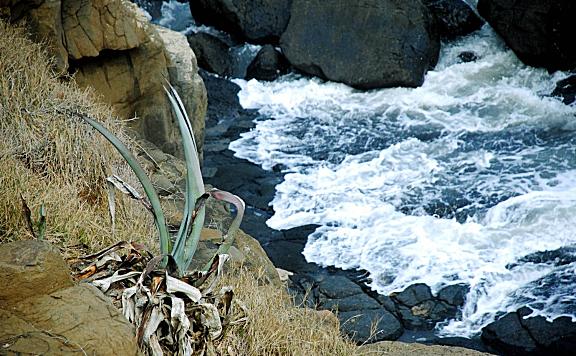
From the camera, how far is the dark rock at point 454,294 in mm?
7000

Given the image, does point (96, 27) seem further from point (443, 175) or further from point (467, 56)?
point (467, 56)

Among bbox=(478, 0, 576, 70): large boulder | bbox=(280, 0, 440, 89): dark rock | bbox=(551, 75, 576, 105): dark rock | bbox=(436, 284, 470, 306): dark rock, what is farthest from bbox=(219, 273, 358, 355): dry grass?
bbox=(478, 0, 576, 70): large boulder

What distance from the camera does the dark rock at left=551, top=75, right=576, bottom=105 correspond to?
10.9 m

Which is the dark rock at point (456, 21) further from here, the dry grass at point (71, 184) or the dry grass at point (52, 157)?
the dry grass at point (71, 184)

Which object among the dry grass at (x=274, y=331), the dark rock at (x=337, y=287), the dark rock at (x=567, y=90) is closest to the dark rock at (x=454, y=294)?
the dark rock at (x=337, y=287)

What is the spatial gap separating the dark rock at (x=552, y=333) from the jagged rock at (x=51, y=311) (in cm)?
417

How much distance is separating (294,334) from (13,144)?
2199 millimetres

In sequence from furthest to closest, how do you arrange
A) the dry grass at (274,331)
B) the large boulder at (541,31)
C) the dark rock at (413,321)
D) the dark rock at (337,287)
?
1. the large boulder at (541,31)
2. the dark rock at (337,287)
3. the dark rock at (413,321)
4. the dry grass at (274,331)

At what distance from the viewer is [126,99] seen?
737 cm

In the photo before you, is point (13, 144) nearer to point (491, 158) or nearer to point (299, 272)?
point (299, 272)

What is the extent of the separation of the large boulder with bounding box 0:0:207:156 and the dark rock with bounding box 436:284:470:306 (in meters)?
2.82

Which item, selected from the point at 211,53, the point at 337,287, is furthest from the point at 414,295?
the point at 211,53

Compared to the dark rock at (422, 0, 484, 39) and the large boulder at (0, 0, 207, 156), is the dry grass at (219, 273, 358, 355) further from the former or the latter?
the dark rock at (422, 0, 484, 39)

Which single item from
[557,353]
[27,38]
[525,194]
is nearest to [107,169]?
[27,38]
